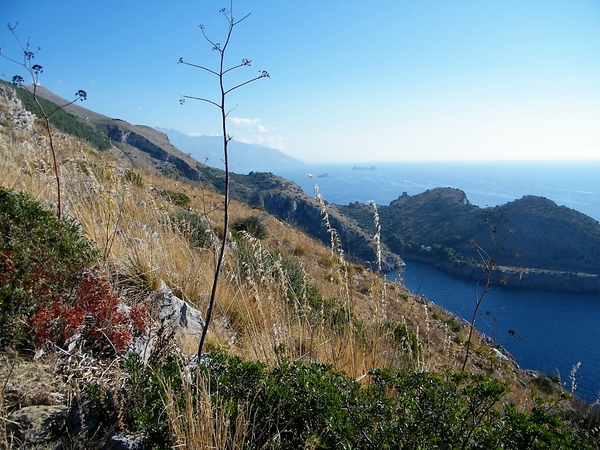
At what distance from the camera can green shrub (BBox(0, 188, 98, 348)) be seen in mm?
1883

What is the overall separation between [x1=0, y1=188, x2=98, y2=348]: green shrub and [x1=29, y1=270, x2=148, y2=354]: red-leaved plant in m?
0.07

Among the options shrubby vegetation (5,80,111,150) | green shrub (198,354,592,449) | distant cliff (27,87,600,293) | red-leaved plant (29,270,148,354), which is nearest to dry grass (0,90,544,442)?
green shrub (198,354,592,449)

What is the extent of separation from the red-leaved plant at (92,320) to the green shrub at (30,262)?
7cm

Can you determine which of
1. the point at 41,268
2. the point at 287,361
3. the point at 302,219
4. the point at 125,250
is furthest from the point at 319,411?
the point at 302,219

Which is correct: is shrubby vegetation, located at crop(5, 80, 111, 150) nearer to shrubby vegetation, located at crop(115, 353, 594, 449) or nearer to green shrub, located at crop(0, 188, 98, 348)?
green shrub, located at crop(0, 188, 98, 348)

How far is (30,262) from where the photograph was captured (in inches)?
81.4

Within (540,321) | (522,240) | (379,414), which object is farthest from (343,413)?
(522,240)

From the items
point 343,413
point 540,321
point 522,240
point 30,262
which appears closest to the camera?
point 343,413

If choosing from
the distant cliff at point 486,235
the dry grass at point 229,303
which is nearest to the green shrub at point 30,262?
the dry grass at point 229,303

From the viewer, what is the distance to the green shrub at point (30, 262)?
6.18 ft

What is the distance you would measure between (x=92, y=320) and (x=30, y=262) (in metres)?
0.52

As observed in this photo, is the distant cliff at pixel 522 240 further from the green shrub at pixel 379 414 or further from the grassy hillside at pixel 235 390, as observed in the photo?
the green shrub at pixel 379 414

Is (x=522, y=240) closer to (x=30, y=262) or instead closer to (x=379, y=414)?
(x=379, y=414)

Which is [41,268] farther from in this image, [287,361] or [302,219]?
[302,219]
